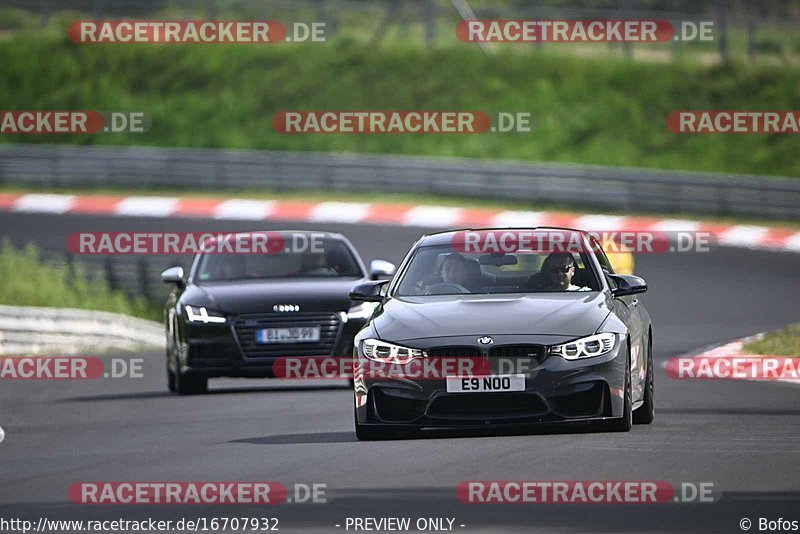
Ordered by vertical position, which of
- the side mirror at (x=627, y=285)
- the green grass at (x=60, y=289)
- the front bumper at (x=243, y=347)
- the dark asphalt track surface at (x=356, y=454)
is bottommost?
the dark asphalt track surface at (x=356, y=454)

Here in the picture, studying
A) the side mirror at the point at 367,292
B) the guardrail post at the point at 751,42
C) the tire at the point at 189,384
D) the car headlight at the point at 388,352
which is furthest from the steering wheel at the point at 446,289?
the guardrail post at the point at 751,42

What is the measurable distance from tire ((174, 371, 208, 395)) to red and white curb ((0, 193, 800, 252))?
590 inches

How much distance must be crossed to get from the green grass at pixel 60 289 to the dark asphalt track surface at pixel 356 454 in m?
6.45

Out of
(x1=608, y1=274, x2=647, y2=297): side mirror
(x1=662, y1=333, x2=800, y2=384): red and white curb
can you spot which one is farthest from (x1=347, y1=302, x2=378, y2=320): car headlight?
(x1=608, y1=274, x2=647, y2=297): side mirror

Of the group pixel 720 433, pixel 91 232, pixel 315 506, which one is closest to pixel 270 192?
pixel 91 232

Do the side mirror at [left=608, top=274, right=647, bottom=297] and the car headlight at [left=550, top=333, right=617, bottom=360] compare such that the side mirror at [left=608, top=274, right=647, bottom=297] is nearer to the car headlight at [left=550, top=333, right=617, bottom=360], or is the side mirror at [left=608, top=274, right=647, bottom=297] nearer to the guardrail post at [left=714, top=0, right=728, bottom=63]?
the car headlight at [left=550, top=333, right=617, bottom=360]

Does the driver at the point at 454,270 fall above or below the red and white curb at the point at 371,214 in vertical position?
below

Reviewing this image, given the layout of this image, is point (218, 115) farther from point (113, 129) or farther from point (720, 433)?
point (720, 433)

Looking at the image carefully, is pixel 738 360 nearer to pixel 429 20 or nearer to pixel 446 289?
pixel 446 289

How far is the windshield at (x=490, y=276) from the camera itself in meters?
12.5

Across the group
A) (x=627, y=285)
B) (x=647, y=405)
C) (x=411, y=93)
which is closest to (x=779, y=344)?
(x=647, y=405)

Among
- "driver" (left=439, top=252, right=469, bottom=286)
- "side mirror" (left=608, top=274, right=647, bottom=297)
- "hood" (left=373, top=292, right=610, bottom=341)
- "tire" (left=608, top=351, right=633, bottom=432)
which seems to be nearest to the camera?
"hood" (left=373, top=292, right=610, bottom=341)

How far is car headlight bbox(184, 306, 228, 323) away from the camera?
16.8 meters

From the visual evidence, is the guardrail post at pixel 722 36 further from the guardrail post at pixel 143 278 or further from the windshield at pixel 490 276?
the windshield at pixel 490 276
